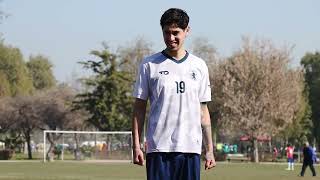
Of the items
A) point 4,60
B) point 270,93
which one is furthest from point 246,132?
point 4,60

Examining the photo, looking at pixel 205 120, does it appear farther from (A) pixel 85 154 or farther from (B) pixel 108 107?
(B) pixel 108 107

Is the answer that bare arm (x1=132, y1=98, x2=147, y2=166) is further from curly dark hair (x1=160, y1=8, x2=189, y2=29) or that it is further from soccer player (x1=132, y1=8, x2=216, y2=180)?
curly dark hair (x1=160, y1=8, x2=189, y2=29)

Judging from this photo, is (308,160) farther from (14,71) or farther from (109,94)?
(14,71)

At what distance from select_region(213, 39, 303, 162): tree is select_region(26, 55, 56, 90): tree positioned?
56.0 m

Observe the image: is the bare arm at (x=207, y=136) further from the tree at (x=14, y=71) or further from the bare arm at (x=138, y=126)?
the tree at (x=14, y=71)

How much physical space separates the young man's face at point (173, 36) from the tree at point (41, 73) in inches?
4577

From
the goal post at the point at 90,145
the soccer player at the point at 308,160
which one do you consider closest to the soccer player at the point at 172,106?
the soccer player at the point at 308,160

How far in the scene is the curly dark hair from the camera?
5965 millimetres

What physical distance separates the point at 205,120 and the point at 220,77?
6592 cm

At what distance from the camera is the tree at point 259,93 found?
2721 inches

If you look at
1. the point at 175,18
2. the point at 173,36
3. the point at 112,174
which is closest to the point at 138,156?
the point at 173,36

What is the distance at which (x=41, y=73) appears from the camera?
12131cm

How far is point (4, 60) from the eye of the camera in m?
96.8

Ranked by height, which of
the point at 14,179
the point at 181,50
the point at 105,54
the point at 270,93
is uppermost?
the point at 105,54
